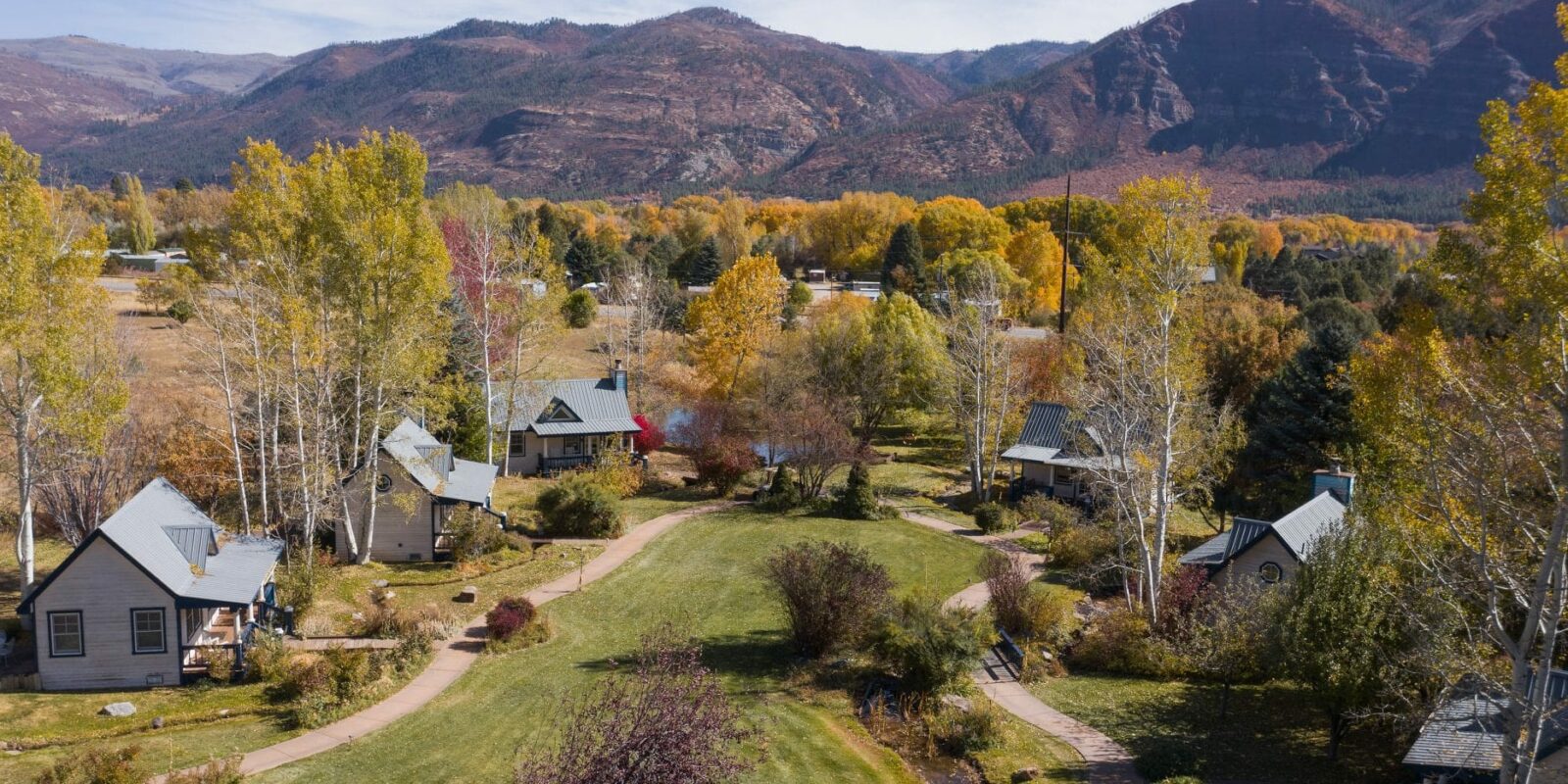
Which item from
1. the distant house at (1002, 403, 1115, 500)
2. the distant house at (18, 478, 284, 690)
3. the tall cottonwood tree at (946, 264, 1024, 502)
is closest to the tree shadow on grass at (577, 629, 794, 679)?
the distant house at (18, 478, 284, 690)

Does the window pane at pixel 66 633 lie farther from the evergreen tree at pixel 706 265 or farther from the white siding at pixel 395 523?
the evergreen tree at pixel 706 265

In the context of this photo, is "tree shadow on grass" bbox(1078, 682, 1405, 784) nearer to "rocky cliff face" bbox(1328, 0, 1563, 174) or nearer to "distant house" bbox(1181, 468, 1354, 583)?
"distant house" bbox(1181, 468, 1354, 583)

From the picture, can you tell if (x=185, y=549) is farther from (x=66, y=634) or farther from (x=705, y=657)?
(x=705, y=657)

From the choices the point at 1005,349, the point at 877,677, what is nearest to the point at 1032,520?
the point at 1005,349

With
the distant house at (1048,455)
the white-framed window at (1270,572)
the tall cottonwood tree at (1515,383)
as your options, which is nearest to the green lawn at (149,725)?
the tall cottonwood tree at (1515,383)

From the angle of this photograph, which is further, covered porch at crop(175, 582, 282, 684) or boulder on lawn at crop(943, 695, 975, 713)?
covered porch at crop(175, 582, 282, 684)

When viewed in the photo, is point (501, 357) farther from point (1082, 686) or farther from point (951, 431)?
point (1082, 686)
